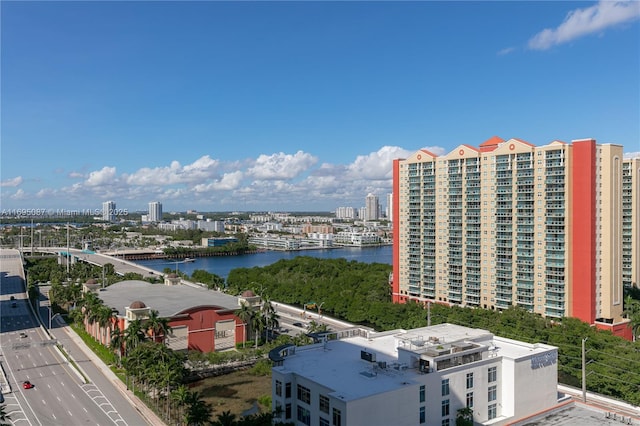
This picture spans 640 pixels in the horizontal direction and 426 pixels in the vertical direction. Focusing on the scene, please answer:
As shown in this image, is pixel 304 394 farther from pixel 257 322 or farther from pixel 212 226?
pixel 212 226

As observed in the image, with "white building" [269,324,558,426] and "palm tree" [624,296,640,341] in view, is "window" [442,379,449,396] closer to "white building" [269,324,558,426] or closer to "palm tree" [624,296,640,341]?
"white building" [269,324,558,426]

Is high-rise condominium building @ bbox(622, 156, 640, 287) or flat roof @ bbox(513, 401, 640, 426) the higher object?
high-rise condominium building @ bbox(622, 156, 640, 287)

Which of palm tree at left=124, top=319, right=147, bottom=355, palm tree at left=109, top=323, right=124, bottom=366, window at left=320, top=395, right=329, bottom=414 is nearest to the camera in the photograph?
window at left=320, top=395, right=329, bottom=414

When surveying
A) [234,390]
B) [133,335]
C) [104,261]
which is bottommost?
[234,390]

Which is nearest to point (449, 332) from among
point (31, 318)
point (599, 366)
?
point (599, 366)

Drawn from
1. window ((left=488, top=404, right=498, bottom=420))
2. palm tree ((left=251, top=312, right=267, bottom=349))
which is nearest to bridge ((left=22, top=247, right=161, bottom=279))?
palm tree ((left=251, top=312, right=267, bottom=349))

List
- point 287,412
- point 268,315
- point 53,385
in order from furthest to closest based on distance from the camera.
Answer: point 268,315
point 53,385
point 287,412

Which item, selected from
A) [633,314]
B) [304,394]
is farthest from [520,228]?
[304,394]
